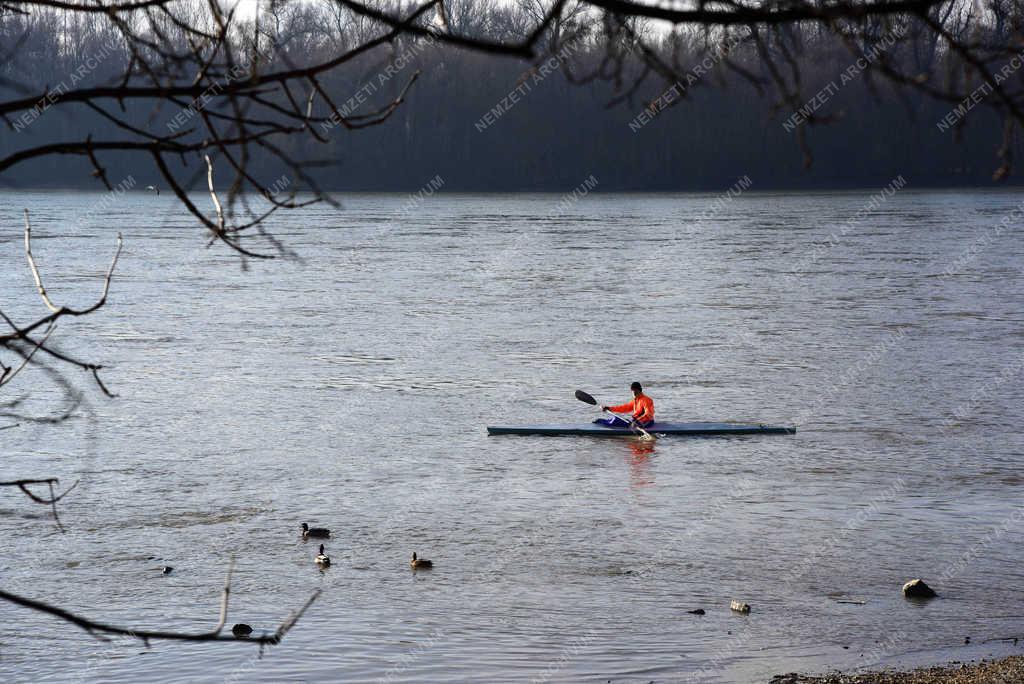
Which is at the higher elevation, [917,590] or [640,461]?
[917,590]

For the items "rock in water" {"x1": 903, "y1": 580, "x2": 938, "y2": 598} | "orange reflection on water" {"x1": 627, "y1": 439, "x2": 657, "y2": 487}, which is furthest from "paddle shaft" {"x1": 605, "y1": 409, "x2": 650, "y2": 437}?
"rock in water" {"x1": 903, "y1": 580, "x2": 938, "y2": 598}

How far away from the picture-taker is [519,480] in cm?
1677

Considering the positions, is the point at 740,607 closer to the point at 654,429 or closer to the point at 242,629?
the point at 242,629

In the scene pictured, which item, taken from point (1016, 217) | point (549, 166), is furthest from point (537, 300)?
point (549, 166)

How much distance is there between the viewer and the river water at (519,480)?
11.1 m

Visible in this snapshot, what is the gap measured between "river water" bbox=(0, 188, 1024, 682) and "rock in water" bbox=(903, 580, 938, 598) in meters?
0.16

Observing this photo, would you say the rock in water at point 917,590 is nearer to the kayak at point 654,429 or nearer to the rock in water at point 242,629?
the rock in water at point 242,629

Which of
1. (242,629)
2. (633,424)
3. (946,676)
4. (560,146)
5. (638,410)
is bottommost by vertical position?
(242,629)

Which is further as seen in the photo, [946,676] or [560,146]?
[560,146]

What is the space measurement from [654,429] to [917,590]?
7.50m

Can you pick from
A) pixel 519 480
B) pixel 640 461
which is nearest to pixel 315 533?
pixel 519 480

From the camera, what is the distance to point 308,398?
22.7 meters

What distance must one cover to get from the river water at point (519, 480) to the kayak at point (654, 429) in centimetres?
22

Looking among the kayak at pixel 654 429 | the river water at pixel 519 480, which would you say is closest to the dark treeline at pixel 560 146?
the river water at pixel 519 480
